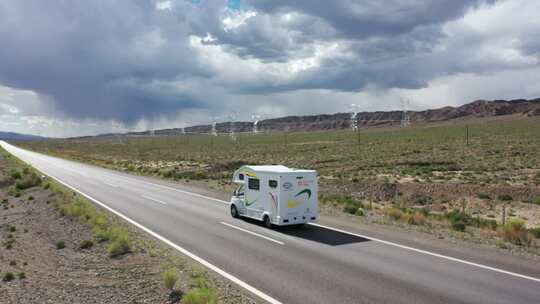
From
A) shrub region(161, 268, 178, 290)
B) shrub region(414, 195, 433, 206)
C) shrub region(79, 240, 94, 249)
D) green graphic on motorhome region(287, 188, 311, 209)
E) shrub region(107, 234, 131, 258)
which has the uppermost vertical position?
green graphic on motorhome region(287, 188, 311, 209)

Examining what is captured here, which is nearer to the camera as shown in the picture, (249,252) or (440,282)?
(440,282)

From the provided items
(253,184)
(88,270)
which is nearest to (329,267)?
(88,270)

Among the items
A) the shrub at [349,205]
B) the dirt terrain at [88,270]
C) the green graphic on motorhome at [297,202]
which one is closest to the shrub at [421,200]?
the shrub at [349,205]

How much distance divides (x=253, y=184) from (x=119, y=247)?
22.3 feet

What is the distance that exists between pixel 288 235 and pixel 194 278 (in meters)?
6.47

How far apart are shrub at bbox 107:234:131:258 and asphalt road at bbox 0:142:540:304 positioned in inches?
62.9

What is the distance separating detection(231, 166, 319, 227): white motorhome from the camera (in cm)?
1781

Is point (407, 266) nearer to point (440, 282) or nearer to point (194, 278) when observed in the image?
point (440, 282)

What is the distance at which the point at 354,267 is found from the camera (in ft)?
40.8

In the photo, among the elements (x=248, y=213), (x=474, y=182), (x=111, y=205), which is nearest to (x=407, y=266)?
(x=248, y=213)

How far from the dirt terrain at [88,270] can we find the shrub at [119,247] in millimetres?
111

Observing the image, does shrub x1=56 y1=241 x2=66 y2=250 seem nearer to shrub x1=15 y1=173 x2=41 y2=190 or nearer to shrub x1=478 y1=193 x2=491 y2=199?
shrub x1=15 y1=173 x2=41 y2=190

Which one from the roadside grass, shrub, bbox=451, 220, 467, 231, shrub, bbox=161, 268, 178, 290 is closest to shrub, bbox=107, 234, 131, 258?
the roadside grass

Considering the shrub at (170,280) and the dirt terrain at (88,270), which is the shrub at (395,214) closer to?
the dirt terrain at (88,270)
